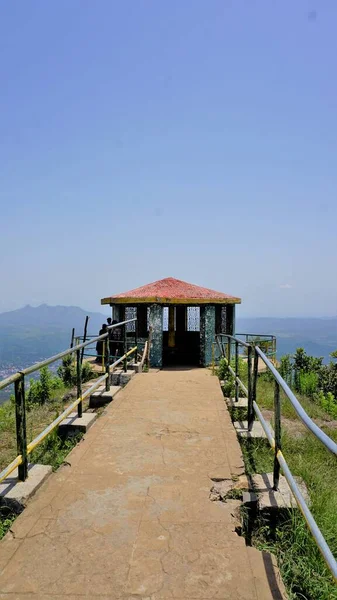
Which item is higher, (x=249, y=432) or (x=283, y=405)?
(x=249, y=432)

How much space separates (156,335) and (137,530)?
38.7 feet

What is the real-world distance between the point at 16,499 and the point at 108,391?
3518 millimetres

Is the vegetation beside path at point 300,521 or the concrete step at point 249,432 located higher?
the concrete step at point 249,432

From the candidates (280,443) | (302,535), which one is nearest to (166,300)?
(280,443)

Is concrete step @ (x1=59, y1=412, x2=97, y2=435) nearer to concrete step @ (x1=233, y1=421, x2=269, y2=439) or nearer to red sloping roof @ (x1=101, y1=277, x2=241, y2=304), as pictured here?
concrete step @ (x1=233, y1=421, x2=269, y2=439)

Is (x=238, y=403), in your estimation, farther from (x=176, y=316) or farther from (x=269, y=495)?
(x=176, y=316)

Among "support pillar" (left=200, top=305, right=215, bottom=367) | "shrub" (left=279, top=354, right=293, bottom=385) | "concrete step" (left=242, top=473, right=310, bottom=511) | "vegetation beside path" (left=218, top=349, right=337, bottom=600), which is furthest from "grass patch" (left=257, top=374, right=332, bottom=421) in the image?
"concrete step" (left=242, top=473, right=310, bottom=511)

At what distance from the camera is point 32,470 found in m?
3.95

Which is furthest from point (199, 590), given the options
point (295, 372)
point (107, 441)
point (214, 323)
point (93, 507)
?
point (295, 372)

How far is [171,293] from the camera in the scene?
1563 centimetres

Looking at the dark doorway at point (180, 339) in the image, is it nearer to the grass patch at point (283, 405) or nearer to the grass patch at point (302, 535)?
the grass patch at point (283, 405)

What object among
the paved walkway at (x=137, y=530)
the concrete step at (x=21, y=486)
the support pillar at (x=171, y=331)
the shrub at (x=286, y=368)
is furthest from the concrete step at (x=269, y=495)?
the support pillar at (x=171, y=331)

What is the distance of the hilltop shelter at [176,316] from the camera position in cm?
1488

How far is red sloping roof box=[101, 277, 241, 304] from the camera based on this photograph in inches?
588
